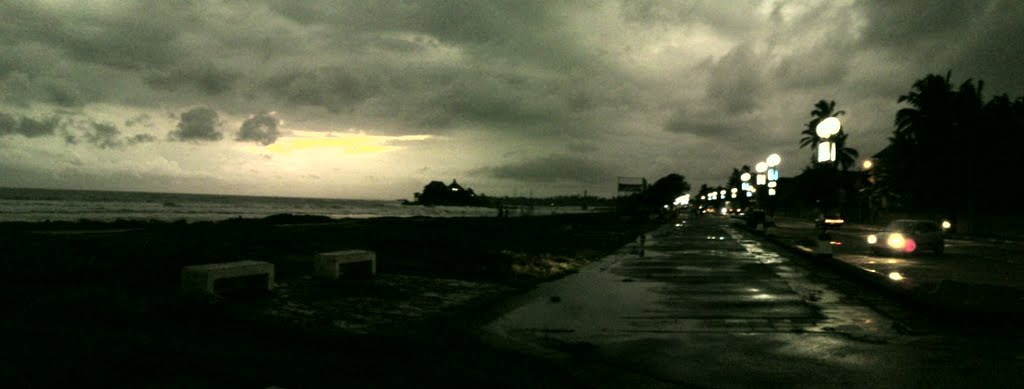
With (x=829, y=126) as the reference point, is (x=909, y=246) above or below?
below

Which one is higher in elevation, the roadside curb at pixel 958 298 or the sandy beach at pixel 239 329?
the roadside curb at pixel 958 298

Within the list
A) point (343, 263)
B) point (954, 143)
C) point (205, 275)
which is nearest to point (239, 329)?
point (205, 275)

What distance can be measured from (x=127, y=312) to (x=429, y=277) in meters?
8.01

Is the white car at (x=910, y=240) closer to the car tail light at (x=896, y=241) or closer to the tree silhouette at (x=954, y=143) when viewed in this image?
the car tail light at (x=896, y=241)

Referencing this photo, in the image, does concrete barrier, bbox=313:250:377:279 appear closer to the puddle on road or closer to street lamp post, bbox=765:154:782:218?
the puddle on road

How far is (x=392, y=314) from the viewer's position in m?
11.2

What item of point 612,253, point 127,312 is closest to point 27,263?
point 127,312

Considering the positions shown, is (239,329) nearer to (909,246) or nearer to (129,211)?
(909,246)

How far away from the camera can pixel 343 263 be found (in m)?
15.1

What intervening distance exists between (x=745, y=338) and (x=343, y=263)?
8.64 meters

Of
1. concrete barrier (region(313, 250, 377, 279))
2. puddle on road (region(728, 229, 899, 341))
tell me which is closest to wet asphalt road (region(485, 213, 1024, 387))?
puddle on road (region(728, 229, 899, 341))

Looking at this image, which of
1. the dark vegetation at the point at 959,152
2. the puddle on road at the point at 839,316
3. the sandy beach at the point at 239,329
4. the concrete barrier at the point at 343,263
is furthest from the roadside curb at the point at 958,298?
the dark vegetation at the point at 959,152

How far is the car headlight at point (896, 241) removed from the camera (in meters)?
28.3

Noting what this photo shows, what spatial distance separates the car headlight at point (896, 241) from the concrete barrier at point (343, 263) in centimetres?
2142
